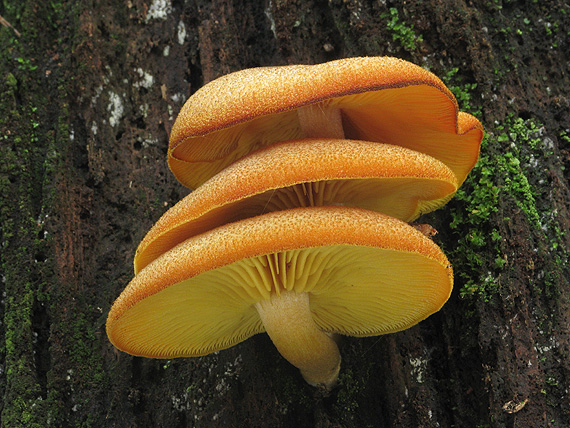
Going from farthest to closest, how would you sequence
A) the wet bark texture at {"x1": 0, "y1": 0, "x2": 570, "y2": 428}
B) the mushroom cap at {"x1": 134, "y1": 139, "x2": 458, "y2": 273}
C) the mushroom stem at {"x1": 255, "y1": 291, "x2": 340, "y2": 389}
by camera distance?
the wet bark texture at {"x1": 0, "y1": 0, "x2": 570, "y2": 428} → the mushroom stem at {"x1": 255, "y1": 291, "x2": 340, "y2": 389} → the mushroom cap at {"x1": 134, "y1": 139, "x2": 458, "y2": 273}

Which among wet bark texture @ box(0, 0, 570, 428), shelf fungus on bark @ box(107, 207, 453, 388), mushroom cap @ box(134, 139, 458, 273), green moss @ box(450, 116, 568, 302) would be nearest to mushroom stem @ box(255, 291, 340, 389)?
shelf fungus on bark @ box(107, 207, 453, 388)

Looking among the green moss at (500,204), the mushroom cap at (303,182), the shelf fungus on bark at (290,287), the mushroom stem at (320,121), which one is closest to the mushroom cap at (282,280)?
the shelf fungus on bark at (290,287)

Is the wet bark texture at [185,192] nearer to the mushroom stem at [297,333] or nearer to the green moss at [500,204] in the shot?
the green moss at [500,204]

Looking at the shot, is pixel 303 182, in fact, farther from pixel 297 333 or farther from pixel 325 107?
pixel 297 333

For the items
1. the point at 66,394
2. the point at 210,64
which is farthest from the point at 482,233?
the point at 66,394

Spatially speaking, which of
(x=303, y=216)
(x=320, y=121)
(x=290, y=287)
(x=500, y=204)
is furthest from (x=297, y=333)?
(x=500, y=204)

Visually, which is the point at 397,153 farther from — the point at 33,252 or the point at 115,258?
the point at 33,252

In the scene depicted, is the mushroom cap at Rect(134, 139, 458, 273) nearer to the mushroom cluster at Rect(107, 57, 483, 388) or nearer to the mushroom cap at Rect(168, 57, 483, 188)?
the mushroom cluster at Rect(107, 57, 483, 388)
